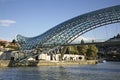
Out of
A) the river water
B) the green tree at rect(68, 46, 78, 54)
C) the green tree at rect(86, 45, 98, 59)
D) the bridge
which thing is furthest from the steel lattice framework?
the green tree at rect(86, 45, 98, 59)

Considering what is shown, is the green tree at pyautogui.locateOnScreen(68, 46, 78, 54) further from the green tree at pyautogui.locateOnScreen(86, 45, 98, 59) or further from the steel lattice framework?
the steel lattice framework

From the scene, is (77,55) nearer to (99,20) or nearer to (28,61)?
(28,61)

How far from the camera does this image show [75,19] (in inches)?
3376

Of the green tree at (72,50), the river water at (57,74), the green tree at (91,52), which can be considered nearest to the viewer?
the river water at (57,74)

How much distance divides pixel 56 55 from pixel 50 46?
13.6m

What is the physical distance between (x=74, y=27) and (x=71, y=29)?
129 cm

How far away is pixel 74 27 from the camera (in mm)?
86438

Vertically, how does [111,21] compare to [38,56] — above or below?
above

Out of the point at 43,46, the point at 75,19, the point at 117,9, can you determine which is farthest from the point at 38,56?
the point at 117,9

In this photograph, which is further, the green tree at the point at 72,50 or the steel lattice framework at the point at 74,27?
the green tree at the point at 72,50

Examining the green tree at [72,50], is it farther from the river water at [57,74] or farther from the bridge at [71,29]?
the river water at [57,74]

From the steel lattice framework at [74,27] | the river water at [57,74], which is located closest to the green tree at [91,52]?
the steel lattice framework at [74,27]

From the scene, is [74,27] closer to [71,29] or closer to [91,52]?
[71,29]

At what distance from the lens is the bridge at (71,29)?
77162mm
